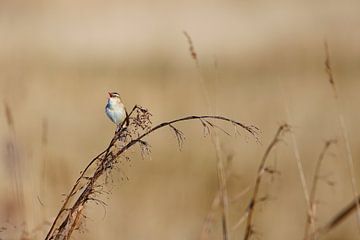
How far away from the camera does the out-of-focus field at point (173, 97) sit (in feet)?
13.0

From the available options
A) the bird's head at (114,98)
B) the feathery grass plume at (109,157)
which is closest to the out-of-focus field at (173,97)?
the bird's head at (114,98)

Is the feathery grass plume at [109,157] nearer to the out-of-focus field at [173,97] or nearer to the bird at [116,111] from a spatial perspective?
the bird at [116,111]

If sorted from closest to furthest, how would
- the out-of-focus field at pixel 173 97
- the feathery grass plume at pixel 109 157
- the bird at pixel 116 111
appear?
the feathery grass plume at pixel 109 157 → the bird at pixel 116 111 → the out-of-focus field at pixel 173 97

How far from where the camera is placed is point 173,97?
5.65m

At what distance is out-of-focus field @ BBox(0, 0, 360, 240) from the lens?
13.0 ft

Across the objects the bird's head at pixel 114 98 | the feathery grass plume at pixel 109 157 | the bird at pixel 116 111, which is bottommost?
the feathery grass plume at pixel 109 157

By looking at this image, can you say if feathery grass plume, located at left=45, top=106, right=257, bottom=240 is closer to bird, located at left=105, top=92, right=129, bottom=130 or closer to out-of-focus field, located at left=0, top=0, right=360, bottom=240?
bird, located at left=105, top=92, right=129, bottom=130

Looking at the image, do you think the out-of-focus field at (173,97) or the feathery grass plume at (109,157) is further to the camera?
the out-of-focus field at (173,97)

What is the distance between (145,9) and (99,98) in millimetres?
2145

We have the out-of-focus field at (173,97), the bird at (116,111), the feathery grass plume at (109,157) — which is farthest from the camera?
the out-of-focus field at (173,97)

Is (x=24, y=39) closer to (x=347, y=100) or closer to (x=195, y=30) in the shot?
(x=195, y=30)

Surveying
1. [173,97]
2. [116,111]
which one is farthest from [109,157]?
[173,97]

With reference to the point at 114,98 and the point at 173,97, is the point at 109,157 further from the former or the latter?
the point at 173,97

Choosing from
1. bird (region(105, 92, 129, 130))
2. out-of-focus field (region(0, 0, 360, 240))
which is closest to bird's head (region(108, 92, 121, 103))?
bird (region(105, 92, 129, 130))
